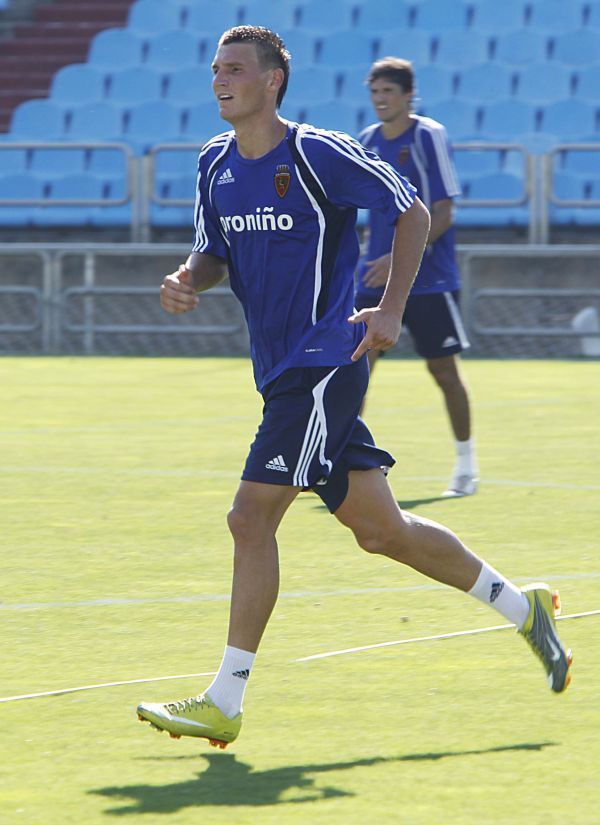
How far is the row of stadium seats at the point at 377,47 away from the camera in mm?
21391

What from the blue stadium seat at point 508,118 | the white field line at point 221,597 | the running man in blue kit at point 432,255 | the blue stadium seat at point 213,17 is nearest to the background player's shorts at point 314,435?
the white field line at point 221,597

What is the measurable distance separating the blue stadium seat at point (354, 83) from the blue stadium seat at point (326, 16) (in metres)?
1.23

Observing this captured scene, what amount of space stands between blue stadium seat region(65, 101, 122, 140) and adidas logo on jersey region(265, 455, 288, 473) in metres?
17.8

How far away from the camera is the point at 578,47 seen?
2130 centimetres

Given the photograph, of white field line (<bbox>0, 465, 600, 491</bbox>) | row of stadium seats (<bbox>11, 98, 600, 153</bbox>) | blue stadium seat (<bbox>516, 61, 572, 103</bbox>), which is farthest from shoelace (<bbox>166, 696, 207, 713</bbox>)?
blue stadium seat (<bbox>516, 61, 572, 103</bbox>)

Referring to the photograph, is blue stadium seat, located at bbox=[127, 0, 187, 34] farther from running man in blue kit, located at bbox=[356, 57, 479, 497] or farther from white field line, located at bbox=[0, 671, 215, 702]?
white field line, located at bbox=[0, 671, 215, 702]

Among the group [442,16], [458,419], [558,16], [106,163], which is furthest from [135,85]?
[458,419]

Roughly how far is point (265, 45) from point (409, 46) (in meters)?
17.3

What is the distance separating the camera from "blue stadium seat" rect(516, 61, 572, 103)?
20984mm

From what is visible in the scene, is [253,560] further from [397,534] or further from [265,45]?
[265,45]

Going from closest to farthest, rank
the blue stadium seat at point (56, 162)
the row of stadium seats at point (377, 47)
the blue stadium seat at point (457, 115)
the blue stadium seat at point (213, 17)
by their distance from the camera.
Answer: the blue stadium seat at point (56, 162)
the blue stadium seat at point (457, 115)
the row of stadium seats at point (377, 47)
the blue stadium seat at point (213, 17)

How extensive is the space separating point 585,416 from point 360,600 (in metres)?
6.65

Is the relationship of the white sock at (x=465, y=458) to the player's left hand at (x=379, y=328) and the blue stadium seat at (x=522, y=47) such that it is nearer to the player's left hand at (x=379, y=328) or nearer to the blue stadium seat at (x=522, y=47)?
the player's left hand at (x=379, y=328)

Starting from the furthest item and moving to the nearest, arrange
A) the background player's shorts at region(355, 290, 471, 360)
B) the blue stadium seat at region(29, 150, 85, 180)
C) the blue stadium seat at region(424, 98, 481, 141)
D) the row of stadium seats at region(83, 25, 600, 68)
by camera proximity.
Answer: the row of stadium seats at region(83, 25, 600, 68) → the blue stadium seat at region(424, 98, 481, 141) → the blue stadium seat at region(29, 150, 85, 180) → the background player's shorts at region(355, 290, 471, 360)
